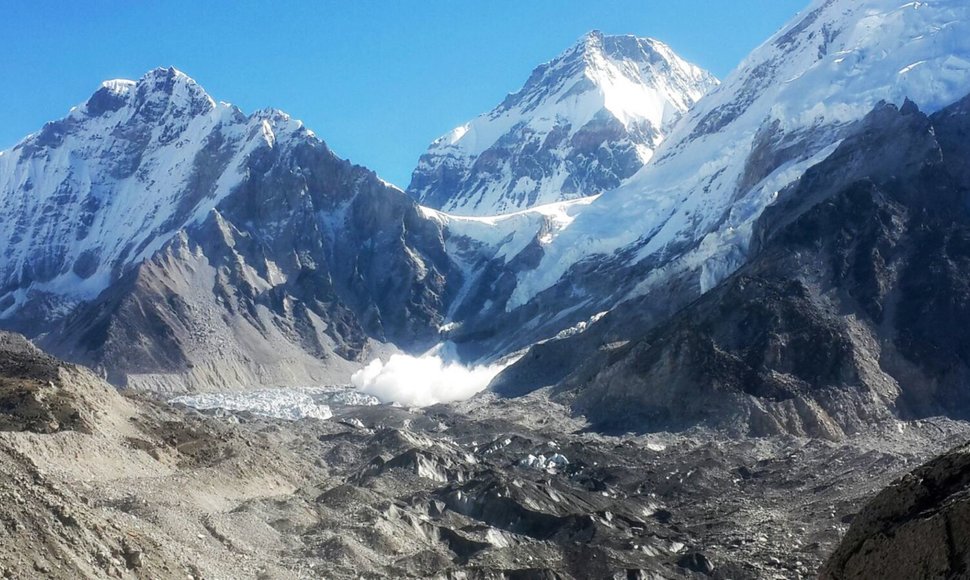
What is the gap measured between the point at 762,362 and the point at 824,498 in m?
43.2

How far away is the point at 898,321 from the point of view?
130m

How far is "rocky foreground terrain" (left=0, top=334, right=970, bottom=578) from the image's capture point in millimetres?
43719

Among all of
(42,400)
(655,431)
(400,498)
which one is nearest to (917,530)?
(42,400)

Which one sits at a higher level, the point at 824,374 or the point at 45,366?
the point at 824,374

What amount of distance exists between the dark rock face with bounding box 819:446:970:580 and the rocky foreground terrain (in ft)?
0.52

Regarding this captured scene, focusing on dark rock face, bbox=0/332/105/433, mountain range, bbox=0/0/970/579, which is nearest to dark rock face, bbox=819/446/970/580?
mountain range, bbox=0/0/970/579

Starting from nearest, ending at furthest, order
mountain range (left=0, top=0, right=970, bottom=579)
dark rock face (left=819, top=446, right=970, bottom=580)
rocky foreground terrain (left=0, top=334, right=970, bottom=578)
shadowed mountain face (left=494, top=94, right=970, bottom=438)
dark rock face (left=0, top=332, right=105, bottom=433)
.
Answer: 1. dark rock face (left=819, top=446, right=970, bottom=580)
2. rocky foreground terrain (left=0, top=334, right=970, bottom=578)
3. mountain range (left=0, top=0, right=970, bottom=579)
4. dark rock face (left=0, top=332, right=105, bottom=433)
5. shadowed mountain face (left=494, top=94, right=970, bottom=438)

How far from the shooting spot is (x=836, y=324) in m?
129

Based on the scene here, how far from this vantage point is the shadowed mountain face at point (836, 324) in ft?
397

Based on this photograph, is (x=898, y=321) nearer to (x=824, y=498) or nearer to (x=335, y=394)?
(x=824, y=498)

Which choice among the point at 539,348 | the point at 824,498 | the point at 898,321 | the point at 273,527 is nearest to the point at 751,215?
the point at 539,348

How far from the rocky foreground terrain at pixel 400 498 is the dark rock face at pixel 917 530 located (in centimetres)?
16

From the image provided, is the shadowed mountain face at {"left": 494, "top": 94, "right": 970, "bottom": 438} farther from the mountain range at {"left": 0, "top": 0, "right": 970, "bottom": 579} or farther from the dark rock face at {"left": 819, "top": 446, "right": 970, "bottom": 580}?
the dark rock face at {"left": 819, "top": 446, "right": 970, "bottom": 580}

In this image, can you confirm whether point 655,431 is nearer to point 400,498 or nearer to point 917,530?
point 400,498
